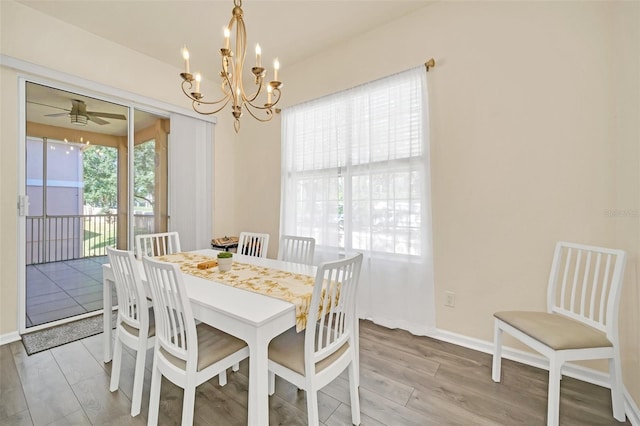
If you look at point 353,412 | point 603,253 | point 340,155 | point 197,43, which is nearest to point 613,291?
point 603,253

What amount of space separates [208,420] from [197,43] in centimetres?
333

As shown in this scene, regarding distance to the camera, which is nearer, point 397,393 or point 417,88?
point 397,393

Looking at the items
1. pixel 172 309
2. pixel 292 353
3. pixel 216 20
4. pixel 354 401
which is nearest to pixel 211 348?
pixel 172 309

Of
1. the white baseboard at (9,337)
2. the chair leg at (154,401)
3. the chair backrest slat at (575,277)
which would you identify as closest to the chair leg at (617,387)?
the chair backrest slat at (575,277)

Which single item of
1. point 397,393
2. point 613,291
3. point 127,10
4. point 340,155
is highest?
point 127,10

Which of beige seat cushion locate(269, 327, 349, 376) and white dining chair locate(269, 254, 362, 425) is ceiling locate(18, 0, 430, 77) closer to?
white dining chair locate(269, 254, 362, 425)

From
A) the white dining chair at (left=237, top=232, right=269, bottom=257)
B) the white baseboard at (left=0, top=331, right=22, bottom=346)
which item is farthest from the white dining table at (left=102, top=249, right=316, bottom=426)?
the white baseboard at (left=0, top=331, right=22, bottom=346)

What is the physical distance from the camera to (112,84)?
9.21 ft

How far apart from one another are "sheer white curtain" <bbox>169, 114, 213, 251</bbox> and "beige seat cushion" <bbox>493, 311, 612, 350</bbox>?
3396 mm

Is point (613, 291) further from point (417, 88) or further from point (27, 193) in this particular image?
point (27, 193)

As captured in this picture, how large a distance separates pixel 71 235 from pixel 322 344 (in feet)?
10.3

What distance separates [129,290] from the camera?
1.56 metres

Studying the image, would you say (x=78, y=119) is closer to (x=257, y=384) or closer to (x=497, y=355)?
(x=257, y=384)

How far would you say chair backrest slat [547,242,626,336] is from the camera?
4.97 feet
